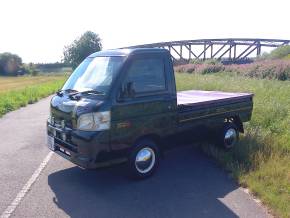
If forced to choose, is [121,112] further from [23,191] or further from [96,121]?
[23,191]

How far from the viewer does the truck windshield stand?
16.6 feet

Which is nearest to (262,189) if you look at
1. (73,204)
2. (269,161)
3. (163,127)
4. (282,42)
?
(269,161)

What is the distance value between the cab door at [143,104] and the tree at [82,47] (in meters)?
66.2

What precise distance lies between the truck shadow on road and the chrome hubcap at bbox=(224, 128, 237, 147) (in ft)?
2.72

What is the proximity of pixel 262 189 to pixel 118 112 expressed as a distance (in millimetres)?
2367

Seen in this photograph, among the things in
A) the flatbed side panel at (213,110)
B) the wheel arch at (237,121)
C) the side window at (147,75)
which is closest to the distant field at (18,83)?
the wheel arch at (237,121)

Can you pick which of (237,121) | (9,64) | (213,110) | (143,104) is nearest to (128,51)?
(143,104)

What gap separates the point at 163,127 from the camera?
5.45m

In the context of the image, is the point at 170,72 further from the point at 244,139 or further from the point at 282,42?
the point at 282,42

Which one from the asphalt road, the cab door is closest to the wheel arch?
the asphalt road

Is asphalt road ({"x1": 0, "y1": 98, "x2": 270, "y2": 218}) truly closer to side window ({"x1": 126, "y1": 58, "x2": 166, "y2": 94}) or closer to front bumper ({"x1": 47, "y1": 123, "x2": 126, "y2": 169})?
front bumper ({"x1": 47, "y1": 123, "x2": 126, "y2": 169})

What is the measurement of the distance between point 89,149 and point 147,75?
150cm

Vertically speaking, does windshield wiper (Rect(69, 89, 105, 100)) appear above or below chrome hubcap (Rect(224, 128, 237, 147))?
above

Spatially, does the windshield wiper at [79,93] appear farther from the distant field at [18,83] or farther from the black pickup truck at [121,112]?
the distant field at [18,83]
